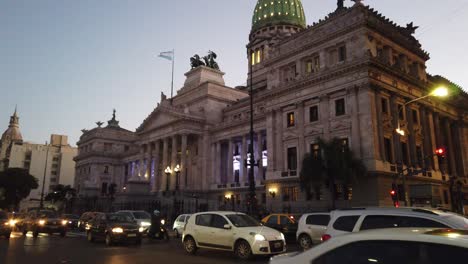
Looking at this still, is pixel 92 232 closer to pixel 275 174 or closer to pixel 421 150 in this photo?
pixel 275 174

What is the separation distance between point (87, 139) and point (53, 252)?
262 ft

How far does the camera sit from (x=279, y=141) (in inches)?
1673

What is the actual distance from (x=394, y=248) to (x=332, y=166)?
92.6 feet

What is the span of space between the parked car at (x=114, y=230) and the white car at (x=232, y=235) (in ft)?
17.6

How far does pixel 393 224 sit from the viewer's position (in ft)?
32.6

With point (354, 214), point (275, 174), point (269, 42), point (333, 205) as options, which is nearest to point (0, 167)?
point (269, 42)

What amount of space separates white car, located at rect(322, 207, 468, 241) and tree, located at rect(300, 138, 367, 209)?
20578mm

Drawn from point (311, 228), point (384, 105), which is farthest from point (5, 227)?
point (384, 105)

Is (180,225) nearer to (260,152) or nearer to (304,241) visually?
(304,241)

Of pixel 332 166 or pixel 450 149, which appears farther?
pixel 450 149

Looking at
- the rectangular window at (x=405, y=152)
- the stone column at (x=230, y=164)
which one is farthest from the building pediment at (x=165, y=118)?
the rectangular window at (x=405, y=152)

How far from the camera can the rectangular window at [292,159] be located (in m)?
40.6

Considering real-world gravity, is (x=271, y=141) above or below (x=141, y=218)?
above

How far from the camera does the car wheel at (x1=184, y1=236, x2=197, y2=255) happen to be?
15.8 metres
